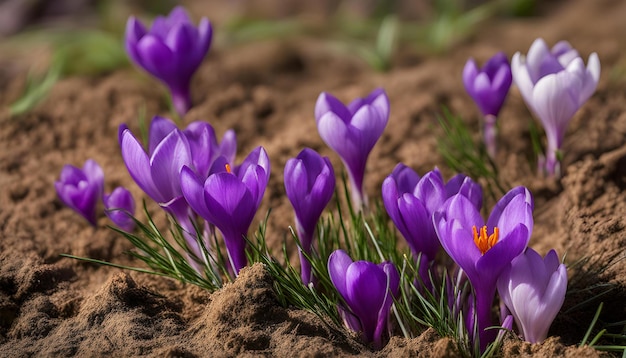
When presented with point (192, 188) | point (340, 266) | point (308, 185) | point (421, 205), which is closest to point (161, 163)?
point (192, 188)

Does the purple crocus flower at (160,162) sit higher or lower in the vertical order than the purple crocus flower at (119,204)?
higher

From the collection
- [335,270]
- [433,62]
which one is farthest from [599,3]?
[335,270]

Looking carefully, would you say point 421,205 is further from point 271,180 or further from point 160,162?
point 271,180

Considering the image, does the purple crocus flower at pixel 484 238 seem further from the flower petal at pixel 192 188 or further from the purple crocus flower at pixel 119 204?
the purple crocus flower at pixel 119 204

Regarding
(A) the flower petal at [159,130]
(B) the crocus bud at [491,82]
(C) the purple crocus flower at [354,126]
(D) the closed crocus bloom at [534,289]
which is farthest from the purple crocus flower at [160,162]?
(B) the crocus bud at [491,82]

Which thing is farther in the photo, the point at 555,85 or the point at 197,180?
the point at 555,85

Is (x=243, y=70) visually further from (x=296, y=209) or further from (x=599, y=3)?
(x=599, y=3)

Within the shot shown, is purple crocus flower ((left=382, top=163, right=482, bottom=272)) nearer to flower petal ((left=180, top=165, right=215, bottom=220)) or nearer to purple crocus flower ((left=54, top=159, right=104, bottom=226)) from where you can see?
flower petal ((left=180, top=165, right=215, bottom=220))
